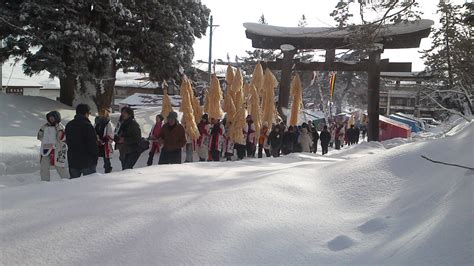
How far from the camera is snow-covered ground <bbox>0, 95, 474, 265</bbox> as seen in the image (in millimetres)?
2662

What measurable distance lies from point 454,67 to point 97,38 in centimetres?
1428

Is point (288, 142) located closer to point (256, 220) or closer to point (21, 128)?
point (21, 128)

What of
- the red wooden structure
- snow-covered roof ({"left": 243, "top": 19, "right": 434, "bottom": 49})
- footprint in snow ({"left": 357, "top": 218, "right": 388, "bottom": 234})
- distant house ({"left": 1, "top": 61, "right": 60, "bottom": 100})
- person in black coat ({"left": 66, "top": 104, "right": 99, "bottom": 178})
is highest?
snow-covered roof ({"left": 243, "top": 19, "right": 434, "bottom": 49})

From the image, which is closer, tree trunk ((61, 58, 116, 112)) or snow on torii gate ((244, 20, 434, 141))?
snow on torii gate ((244, 20, 434, 141))

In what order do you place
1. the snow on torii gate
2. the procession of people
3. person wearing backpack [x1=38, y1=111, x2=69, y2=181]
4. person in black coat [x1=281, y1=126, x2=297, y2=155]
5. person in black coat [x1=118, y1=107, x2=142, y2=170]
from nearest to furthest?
the procession of people → person wearing backpack [x1=38, y1=111, x2=69, y2=181] → person in black coat [x1=118, y1=107, x2=142, y2=170] → person in black coat [x1=281, y1=126, x2=297, y2=155] → the snow on torii gate

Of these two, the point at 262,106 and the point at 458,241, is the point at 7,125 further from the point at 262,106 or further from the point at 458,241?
the point at 458,241

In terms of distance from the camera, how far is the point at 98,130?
8.64 m

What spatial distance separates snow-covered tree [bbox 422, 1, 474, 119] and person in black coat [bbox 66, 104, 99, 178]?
9.51 meters

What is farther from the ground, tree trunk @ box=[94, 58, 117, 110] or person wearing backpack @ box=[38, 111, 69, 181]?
tree trunk @ box=[94, 58, 117, 110]

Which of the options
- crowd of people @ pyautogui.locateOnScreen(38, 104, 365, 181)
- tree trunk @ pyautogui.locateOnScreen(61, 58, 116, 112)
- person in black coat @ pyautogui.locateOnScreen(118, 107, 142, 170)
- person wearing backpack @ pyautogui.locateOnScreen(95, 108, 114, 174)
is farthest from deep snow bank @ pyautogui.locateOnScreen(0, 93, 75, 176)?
person in black coat @ pyautogui.locateOnScreen(118, 107, 142, 170)

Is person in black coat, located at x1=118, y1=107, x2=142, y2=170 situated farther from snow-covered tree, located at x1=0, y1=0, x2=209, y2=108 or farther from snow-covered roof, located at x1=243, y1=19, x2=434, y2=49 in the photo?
snow-covered roof, located at x1=243, y1=19, x2=434, y2=49

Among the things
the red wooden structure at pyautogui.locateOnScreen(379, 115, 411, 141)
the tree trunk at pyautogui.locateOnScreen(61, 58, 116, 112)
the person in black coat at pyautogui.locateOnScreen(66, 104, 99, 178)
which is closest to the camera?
the person in black coat at pyautogui.locateOnScreen(66, 104, 99, 178)

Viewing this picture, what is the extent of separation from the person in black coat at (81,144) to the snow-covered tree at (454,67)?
31.2 ft

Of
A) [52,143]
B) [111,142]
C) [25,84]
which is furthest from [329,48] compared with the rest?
[25,84]
